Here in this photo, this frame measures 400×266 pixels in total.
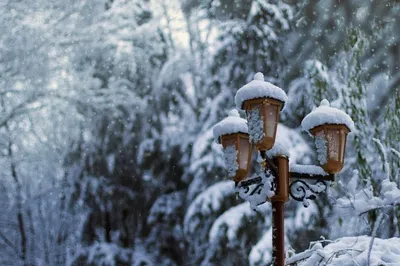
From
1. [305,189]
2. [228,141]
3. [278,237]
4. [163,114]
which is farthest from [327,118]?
[163,114]

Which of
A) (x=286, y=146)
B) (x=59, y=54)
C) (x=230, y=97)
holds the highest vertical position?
(x=59, y=54)

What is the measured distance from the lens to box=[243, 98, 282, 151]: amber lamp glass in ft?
14.8

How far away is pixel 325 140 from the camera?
4.95 m

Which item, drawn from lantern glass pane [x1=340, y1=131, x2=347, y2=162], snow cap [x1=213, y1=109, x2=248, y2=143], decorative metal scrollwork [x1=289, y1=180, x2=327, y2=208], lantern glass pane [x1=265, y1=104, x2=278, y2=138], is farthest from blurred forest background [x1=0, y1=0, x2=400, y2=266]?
lantern glass pane [x1=265, y1=104, x2=278, y2=138]

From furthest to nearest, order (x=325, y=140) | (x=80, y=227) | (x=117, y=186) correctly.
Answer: (x=80, y=227), (x=117, y=186), (x=325, y=140)

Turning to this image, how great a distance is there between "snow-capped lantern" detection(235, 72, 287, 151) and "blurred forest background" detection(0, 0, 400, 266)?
163 inches

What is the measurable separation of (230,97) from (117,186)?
332 centimetres

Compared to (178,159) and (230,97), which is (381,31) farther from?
(178,159)

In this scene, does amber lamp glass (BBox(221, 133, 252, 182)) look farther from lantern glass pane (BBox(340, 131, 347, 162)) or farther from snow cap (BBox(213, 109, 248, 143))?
lantern glass pane (BBox(340, 131, 347, 162))

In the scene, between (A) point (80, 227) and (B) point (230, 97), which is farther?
(A) point (80, 227)

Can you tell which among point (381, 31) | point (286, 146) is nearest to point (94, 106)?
point (381, 31)

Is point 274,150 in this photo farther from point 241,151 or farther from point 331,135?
point 331,135

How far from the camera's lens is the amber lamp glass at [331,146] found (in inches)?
194

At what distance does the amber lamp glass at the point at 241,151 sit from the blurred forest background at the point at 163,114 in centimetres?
367
